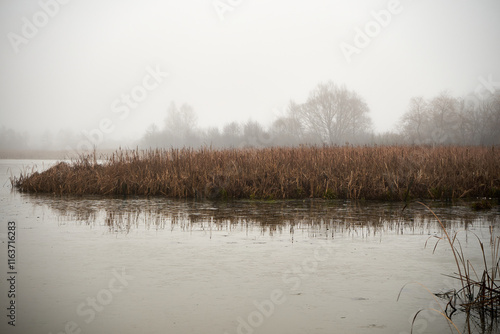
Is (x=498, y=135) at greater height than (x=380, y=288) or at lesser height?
greater

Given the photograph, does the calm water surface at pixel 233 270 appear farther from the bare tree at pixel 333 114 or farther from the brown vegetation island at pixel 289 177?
the bare tree at pixel 333 114

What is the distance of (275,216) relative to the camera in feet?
25.2

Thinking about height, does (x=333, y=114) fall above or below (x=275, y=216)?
above

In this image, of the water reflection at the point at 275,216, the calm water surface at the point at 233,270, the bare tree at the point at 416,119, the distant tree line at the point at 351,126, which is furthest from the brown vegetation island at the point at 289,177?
the bare tree at the point at 416,119

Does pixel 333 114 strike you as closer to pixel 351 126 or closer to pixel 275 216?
pixel 351 126

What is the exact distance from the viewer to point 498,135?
30.6m

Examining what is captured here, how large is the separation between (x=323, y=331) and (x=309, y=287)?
902 millimetres

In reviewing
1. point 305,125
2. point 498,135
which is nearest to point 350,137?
point 305,125

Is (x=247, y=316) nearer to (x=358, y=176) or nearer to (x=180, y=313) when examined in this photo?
(x=180, y=313)

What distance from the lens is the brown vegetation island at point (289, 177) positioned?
32.9ft

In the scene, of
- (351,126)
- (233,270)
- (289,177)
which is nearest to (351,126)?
(351,126)

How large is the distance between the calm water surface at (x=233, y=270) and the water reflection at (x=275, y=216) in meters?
0.03

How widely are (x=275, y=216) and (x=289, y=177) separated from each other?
9.99 ft

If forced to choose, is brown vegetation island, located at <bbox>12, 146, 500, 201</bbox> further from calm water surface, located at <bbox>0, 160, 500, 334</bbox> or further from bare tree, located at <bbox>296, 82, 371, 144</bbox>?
bare tree, located at <bbox>296, 82, 371, 144</bbox>
